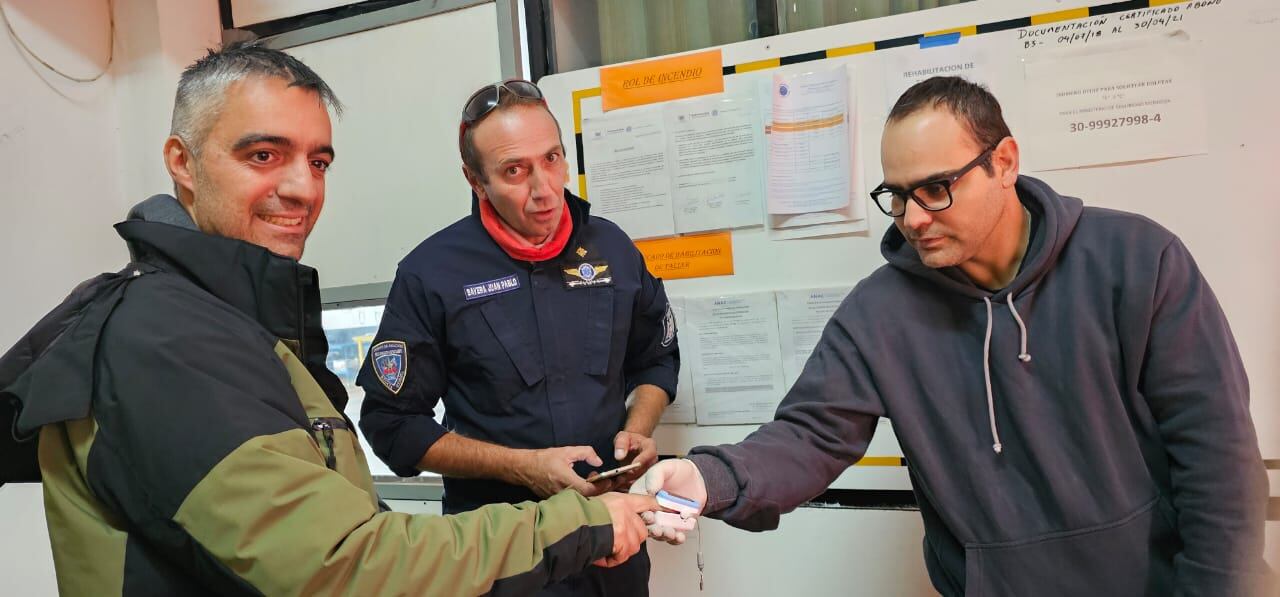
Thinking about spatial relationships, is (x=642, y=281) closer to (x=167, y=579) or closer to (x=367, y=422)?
(x=367, y=422)

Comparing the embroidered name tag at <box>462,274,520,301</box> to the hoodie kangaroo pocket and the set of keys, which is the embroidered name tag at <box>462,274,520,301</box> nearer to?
the set of keys

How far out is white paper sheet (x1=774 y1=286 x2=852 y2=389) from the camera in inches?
80.0

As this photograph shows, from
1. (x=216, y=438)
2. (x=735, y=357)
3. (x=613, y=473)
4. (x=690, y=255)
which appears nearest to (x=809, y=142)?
(x=690, y=255)

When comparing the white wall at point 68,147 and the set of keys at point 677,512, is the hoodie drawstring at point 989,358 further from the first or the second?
the white wall at point 68,147

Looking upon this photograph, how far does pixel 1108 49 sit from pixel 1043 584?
1.24m

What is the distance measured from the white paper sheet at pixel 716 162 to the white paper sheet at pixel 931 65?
0.34 m

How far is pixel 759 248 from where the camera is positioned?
6.86ft

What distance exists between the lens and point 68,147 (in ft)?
7.68

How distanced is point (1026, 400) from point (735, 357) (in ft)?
2.95

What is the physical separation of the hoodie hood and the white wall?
2.30 m

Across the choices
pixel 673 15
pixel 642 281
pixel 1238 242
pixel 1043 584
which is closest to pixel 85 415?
pixel 642 281

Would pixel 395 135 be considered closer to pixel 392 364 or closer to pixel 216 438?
pixel 392 364

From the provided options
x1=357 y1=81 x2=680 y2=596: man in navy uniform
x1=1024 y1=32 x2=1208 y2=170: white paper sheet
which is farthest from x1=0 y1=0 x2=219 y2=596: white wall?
x1=1024 y1=32 x2=1208 y2=170: white paper sheet

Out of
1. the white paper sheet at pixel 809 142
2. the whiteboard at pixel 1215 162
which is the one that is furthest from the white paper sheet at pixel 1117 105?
the white paper sheet at pixel 809 142
